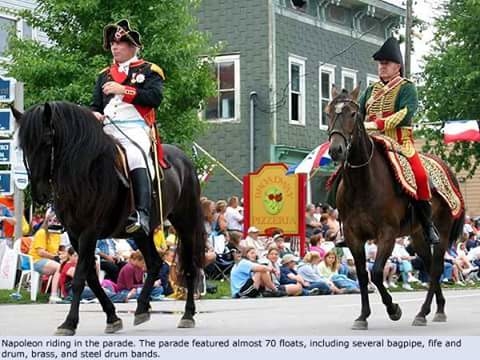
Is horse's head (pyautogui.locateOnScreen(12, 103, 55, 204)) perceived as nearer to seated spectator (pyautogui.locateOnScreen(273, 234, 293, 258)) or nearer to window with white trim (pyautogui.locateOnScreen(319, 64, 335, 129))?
seated spectator (pyautogui.locateOnScreen(273, 234, 293, 258))

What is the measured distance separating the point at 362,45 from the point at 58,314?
93.0 feet

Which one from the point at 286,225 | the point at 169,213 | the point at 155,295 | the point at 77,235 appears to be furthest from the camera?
the point at 286,225

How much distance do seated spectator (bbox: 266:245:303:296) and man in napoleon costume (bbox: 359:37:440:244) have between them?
25.3 feet

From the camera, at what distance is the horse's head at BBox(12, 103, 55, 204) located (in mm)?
9695

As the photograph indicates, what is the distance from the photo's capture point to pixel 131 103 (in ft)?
35.6

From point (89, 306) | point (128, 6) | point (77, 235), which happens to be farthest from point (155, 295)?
point (128, 6)

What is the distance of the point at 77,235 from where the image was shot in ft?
33.2

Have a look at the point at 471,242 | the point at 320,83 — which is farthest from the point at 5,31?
the point at 471,242

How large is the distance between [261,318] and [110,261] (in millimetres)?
5997

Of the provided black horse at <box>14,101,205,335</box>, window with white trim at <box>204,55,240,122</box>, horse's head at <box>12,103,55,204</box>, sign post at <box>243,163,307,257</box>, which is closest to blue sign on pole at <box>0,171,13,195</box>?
sign post at <box>243,163,307,257</box>

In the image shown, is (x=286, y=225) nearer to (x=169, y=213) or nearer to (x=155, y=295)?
(x=155, y=295)

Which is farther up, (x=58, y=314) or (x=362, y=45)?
(x=362, y=45)

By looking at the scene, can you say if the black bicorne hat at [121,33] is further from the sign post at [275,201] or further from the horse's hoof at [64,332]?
the sign post at [275,201]

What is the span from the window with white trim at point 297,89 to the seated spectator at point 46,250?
61.3 ft
